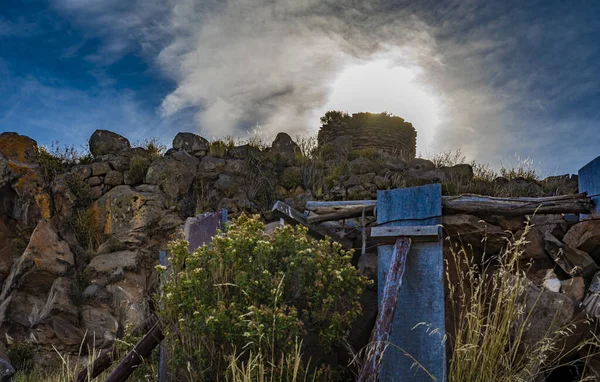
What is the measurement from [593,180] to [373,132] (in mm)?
11655

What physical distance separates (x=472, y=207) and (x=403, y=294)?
1.28 m

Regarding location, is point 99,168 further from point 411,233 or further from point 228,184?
point 411,233

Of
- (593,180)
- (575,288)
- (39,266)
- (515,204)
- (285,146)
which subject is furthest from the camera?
(285,146)


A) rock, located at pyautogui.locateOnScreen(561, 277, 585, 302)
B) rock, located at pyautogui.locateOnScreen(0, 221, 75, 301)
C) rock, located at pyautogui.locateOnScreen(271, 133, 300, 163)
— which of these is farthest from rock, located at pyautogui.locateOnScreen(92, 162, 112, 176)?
rock, located at pyautogui.locateOnScreen(561, 277, 585, 302)

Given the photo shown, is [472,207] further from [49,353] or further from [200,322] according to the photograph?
[49,353]

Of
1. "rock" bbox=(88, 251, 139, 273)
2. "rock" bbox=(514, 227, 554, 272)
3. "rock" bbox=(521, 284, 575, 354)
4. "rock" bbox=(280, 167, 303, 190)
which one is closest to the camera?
"rock" bbox=(521, 284, 575, 354)

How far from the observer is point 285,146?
13727 millimetres

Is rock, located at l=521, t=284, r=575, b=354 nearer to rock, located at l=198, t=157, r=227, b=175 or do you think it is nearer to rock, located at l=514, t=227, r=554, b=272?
rock, located at l=514, t=227, r=554, b=272

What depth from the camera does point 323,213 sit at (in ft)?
23.1

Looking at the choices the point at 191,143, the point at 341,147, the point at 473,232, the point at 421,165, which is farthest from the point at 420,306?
the point at 341,147

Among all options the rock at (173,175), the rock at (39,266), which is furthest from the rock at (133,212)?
the rock at (39,266)

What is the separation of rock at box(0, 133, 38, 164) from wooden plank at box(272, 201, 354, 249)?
800cm

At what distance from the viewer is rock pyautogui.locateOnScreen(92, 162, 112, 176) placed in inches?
479

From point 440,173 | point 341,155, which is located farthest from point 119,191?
point 440,173
